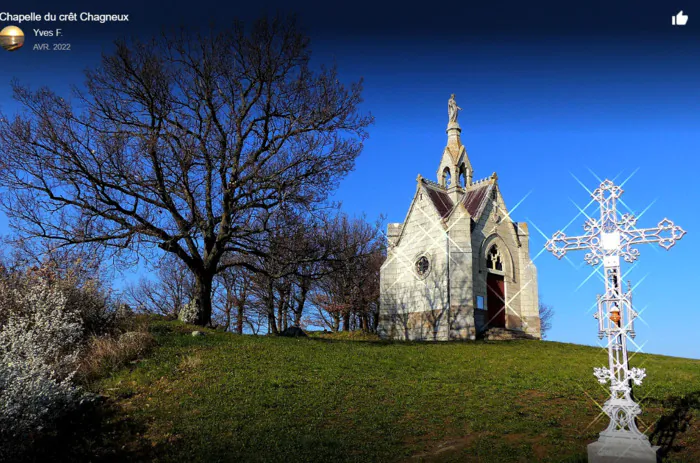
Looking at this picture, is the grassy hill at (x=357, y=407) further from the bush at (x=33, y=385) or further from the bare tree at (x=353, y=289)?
the bare tree at (x=353, y=289)

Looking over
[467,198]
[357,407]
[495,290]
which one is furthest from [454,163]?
[357,407]

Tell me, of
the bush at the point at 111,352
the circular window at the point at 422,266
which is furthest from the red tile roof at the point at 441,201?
the bush at the point at 111,352

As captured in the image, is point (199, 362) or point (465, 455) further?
point (199, 362)

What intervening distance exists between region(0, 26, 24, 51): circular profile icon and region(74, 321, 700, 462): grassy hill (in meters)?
8.30

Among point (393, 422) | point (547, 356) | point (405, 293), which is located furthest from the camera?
point (405, 293)

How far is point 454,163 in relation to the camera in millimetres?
31984

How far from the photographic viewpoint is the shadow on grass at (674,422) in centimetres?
927

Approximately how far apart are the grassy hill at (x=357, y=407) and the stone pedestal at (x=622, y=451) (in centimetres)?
87

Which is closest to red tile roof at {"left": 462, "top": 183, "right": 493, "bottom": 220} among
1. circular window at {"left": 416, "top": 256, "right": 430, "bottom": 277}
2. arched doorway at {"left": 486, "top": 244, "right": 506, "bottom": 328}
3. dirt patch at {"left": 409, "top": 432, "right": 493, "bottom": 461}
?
arched doorway at {"left": 486, "top": 244, "right": 506, "bottom": 328}

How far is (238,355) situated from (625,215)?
34.9 ft

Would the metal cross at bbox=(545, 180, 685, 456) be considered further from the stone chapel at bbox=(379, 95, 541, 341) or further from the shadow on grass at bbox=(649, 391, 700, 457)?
the stone chapel at bbox=(379, 95, 541, 341)

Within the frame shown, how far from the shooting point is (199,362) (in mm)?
13961

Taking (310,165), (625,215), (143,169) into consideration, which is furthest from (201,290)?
(625,215)

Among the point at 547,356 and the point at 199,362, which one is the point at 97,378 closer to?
the point at 199,362
